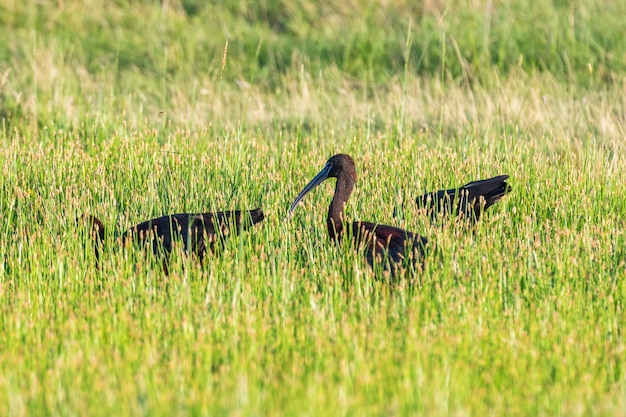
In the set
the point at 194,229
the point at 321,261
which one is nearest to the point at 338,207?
the point at 321,261

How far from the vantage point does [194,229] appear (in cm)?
544

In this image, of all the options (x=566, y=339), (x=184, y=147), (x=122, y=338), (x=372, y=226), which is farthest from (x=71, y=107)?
(x=566, y=339)

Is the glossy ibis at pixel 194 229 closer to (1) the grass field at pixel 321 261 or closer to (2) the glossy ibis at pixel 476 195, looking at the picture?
(1) the grass field at pixel 321 261

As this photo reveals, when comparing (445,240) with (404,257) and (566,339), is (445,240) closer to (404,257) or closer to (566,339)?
(404,257)

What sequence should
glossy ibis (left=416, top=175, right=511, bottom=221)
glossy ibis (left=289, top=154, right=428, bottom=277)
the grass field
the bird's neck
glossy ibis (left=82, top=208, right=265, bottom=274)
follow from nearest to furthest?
the grass field → glossy ibis (left=289, top=154, right=428, bottom=277) → glossy ibis (left=82, top=208, right=265, bottom=274) → the bird's neck → glossy ibis (left=416, top=175, right=511, bottom=221)

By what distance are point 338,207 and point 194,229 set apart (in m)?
0.90

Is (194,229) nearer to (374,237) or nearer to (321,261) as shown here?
(321,261)

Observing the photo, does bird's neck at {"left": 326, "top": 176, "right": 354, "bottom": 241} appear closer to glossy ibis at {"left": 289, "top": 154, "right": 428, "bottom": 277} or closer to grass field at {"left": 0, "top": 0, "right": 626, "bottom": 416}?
glossy ibis at {"left": 289, "top": 154, "right": 428, "bottom": 277}

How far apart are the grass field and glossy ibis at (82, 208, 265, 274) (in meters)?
0.11

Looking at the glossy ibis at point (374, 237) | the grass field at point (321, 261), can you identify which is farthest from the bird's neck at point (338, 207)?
the grass field at point (321, 261)

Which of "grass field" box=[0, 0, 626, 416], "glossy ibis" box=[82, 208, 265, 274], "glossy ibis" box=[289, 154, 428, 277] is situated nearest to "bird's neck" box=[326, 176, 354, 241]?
"glossy ibis" box=[289, 154, 428, 277]

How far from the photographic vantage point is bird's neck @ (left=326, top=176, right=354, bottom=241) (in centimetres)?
557

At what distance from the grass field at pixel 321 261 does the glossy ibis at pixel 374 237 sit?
0.12 meters

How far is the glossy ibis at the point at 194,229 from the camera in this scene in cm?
532
